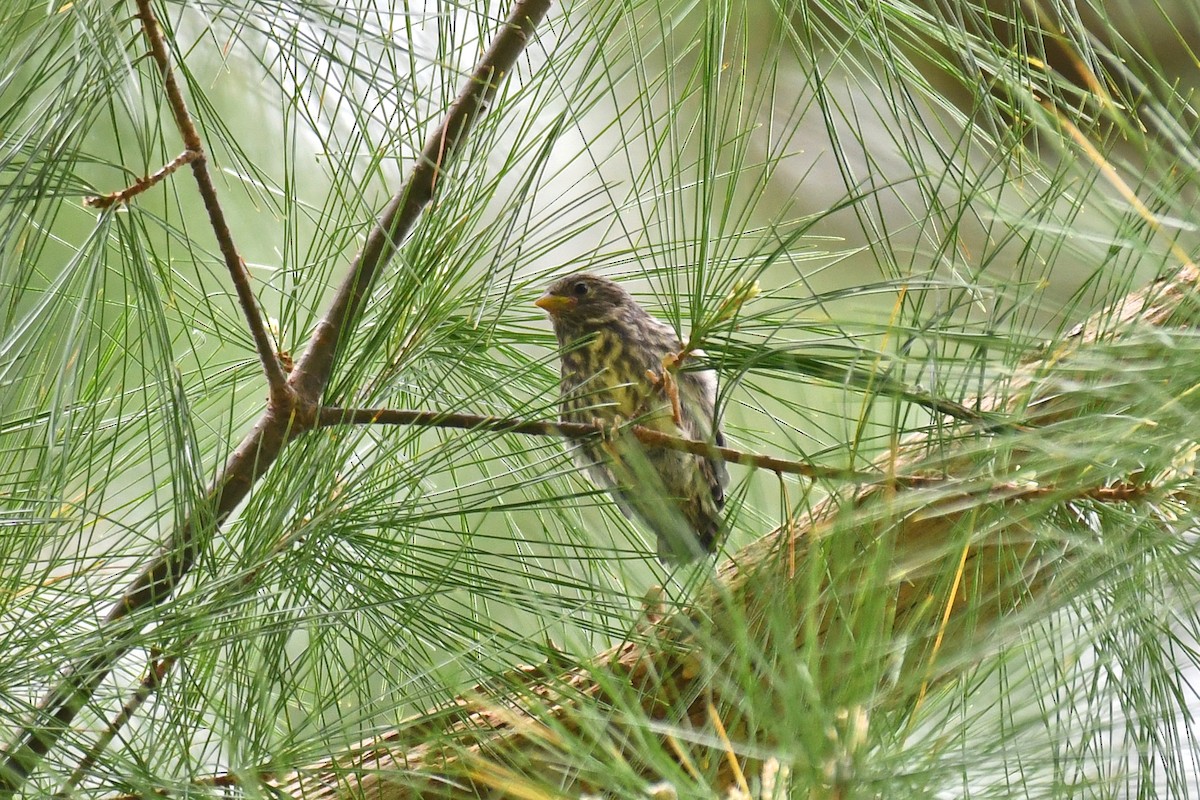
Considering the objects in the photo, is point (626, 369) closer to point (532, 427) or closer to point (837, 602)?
point (532, 427)

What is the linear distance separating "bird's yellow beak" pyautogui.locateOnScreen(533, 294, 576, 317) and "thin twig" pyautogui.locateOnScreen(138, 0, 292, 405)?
61cm

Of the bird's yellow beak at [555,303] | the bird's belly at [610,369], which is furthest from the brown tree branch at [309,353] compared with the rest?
the bird's belly at [610,369]

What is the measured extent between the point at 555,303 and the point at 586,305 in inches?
4.2

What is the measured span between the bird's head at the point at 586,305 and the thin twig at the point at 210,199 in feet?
2.30

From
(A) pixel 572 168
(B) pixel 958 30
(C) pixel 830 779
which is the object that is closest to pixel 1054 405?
(B) pixel 958 30

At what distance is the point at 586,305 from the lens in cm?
190

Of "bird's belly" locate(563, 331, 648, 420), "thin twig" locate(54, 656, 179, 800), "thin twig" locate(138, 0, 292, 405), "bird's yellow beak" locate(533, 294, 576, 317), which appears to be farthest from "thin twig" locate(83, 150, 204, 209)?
"bird's belly" locate(563, 331, 648, 420)

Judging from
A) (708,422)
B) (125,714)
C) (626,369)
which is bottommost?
(125,714)

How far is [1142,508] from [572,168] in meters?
2.72

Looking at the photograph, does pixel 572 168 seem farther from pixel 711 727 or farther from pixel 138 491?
pixel 711 727

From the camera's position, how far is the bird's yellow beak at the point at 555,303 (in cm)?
177

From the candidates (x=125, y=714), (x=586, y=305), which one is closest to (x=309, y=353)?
(x=125, y=714)

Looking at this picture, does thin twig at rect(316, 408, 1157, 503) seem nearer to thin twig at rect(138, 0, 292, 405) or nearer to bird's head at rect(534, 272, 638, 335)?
thin twig at rect(138, 0, 292, 405)

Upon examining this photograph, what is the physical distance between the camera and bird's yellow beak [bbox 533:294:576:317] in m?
1.77
